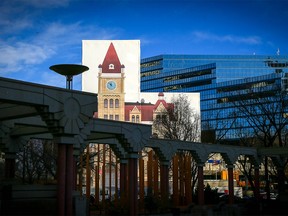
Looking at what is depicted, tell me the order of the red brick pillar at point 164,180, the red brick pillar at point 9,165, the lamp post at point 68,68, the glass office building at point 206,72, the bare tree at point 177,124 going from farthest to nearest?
the glass office building at point 206,72 < the bare tree at point 177,124 < the red brick pillar at point 164,180 < the red brick pillar at point 9,165 < the lamp post at point 68,68

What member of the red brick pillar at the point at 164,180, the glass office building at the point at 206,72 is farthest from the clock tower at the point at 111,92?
the red brick pillar at the point at 164,180

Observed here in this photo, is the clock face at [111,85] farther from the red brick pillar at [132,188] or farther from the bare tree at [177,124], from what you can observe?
the red brick pillar at [132,188]

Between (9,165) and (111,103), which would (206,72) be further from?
(9,165)

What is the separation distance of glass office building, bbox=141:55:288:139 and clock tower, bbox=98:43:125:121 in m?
49.5

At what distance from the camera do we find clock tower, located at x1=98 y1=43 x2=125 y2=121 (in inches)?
3292

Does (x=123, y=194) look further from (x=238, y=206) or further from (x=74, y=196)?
(x=238, y=206)

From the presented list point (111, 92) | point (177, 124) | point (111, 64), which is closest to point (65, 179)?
point (177, 124)

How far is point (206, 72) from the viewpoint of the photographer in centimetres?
14200

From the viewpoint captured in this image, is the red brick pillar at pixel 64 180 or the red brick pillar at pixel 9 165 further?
the red brick pillar at pixel 9 165

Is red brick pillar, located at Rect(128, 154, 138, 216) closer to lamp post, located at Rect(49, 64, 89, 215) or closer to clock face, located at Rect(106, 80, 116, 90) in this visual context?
lamp post, located at Rect(49, 64, 89, 215)

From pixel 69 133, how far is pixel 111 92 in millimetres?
64255

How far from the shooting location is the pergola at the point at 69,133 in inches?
753

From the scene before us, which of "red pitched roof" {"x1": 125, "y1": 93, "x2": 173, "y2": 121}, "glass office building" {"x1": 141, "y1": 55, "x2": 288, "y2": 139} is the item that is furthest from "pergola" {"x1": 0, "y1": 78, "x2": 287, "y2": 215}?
"glass office building" {"x1": 141, "y1": 55, "x2": 288, "y2": 139}

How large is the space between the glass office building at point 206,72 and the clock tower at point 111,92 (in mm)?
49495
